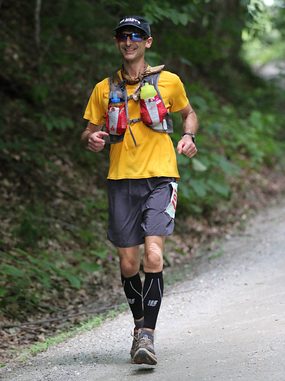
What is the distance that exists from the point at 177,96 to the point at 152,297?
1.43 m

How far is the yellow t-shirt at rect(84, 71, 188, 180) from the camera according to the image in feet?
17.9

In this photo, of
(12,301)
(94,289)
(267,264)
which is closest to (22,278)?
(12,301)

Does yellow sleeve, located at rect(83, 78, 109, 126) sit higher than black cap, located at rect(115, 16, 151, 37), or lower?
lower

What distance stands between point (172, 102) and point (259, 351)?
6.02ft

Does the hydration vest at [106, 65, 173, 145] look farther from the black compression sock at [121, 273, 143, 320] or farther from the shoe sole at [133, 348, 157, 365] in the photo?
the shoe sole at [133, 348, 157, 365]

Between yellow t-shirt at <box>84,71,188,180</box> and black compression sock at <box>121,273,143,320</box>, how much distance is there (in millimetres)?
748

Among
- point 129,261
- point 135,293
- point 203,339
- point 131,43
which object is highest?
point 131,43

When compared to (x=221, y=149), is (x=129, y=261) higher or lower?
lower

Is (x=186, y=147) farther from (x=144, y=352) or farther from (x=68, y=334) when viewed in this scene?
(x=68, y=334)

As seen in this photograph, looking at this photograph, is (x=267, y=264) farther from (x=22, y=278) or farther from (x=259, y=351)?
(x=259, y=351)

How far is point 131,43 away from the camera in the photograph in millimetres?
5469

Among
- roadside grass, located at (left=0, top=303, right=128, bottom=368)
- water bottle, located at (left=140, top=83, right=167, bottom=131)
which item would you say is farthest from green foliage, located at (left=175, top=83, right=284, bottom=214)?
water bottle, located at (left=140, top=83, right=167, bottom=131)

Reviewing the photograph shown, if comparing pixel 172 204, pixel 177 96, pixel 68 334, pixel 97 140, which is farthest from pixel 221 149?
pixel 97 140

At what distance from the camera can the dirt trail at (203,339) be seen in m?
5.16
